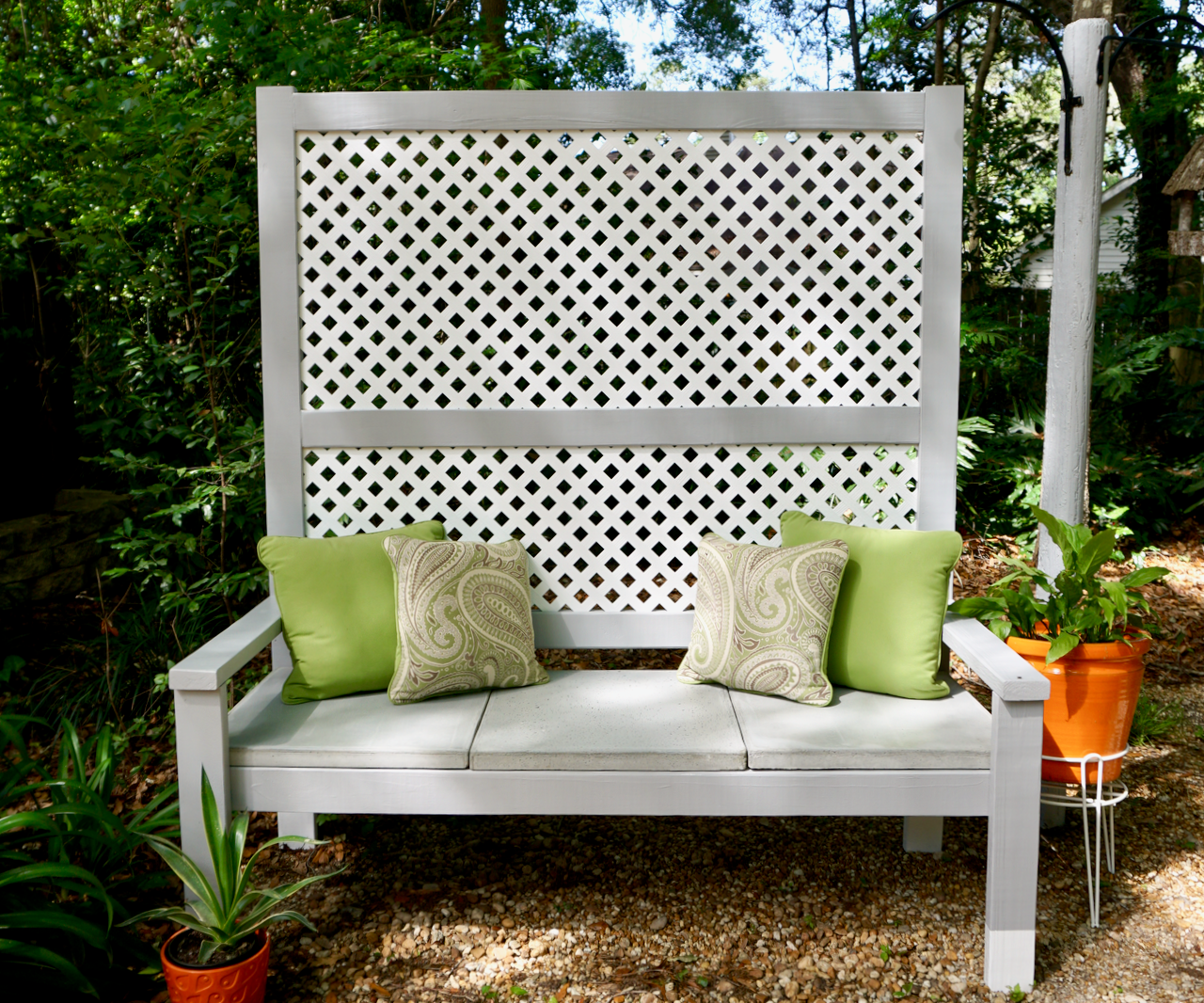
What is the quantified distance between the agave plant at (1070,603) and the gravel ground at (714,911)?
26.0 inches

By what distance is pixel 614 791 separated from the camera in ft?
6.94

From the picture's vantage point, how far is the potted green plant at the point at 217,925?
182 centimetres

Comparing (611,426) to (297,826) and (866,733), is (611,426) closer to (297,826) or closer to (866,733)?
(866,733)

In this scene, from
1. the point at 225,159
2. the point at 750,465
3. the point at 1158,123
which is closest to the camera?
the point at 750,465

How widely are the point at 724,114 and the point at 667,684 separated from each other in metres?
1.55

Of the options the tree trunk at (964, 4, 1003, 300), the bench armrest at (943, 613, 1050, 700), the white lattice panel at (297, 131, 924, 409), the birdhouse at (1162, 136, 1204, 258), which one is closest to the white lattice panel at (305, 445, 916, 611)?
the white lattice panel at (297, 131, 924, 409)

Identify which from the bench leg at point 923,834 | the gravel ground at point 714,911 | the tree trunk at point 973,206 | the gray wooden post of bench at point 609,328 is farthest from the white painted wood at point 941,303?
the tree trunk at point 973,206

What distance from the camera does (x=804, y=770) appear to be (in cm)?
209

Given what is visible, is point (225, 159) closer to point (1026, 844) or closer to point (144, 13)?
point (144, 13)

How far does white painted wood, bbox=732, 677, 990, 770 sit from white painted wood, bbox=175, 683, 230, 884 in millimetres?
1189

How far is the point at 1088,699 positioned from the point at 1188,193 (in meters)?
2.78

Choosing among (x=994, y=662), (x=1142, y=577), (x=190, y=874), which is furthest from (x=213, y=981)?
(x=1142, y=577)

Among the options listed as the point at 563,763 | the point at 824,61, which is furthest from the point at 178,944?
the point at 824,61

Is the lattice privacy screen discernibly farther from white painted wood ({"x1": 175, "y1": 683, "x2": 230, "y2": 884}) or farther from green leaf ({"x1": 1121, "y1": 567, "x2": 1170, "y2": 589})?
white painted wood ({"x1": 175, "y1": 683, "x2": 230, "y2": 884})
